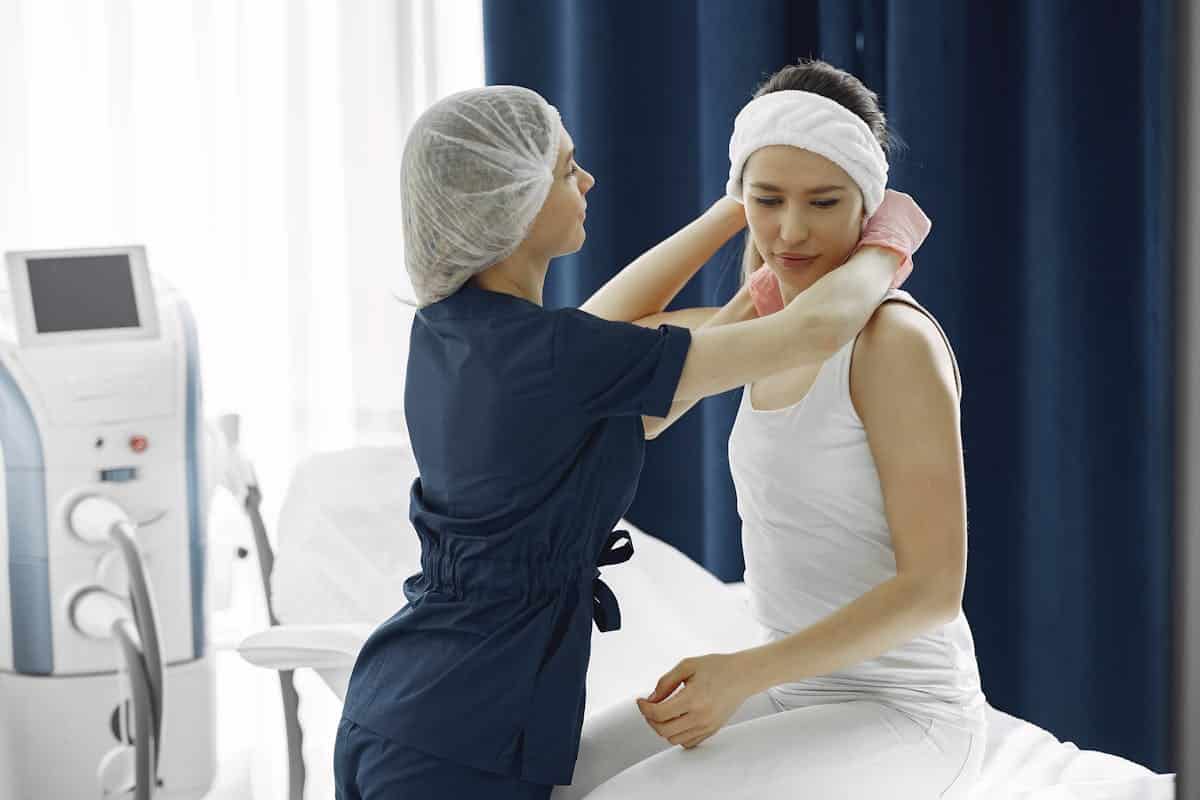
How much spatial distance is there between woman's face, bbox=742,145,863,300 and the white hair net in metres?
0.25

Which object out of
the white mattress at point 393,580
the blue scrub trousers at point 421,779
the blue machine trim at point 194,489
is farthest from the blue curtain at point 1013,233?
the blue scrub trousers at point 421,779

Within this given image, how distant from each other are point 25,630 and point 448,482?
1.14 m

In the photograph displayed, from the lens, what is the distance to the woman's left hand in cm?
117

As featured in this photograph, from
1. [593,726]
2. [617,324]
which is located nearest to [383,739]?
[593,726]

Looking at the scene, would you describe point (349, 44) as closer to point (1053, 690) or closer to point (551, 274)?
point (551, 274)

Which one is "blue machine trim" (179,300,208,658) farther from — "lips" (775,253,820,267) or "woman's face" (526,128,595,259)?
"lips" (775,253,820,267)

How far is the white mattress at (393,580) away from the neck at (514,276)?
32.3 inches

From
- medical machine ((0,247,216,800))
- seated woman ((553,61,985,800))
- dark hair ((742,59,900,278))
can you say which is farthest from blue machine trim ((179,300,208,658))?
dark hair ((742,59,900,278))

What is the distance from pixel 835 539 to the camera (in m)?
1.33

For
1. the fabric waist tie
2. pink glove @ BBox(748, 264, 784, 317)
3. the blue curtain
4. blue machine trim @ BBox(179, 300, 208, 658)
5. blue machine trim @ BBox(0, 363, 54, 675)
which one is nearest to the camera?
the fabric waist tie

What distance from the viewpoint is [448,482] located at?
1.25 metres

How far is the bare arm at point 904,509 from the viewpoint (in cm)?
119

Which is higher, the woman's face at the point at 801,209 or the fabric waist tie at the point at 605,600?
the woman's face at the point at 801,209

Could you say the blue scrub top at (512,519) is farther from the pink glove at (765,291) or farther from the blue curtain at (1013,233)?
the blue curtain at (1013,233)
